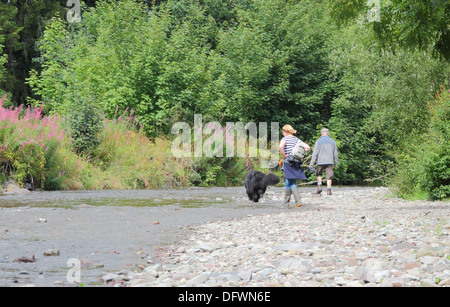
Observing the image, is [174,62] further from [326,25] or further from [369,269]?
[369,269]

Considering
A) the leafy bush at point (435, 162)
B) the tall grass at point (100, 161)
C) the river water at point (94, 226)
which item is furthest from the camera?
the tall grass at point (100, 161)

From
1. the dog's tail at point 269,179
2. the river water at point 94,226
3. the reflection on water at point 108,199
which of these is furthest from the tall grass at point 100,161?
the dog's tail at point 269,179

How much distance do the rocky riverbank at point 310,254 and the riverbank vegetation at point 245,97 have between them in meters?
3.76

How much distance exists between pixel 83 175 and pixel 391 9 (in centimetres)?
1049

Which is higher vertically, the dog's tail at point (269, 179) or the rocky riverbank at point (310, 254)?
the dog's tail at point (269, 179)

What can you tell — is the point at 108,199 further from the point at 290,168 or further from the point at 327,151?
the point at 327,151

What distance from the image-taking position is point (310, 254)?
5.59 m

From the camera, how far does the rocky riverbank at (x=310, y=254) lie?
4492 millimetres

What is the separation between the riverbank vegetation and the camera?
12180mm

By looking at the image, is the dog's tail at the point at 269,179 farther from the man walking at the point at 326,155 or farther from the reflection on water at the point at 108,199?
the man walking at the point at 326,155

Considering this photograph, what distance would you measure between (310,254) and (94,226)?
4.10 metres

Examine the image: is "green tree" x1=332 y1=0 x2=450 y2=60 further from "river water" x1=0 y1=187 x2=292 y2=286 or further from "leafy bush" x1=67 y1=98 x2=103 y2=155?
"leafy bush" x1=67 y1=98 x2=103 y2=155

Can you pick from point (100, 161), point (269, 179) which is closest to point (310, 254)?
point (269, 179)

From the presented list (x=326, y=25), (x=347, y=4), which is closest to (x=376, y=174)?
(x=326, y=25)
